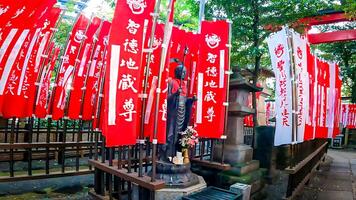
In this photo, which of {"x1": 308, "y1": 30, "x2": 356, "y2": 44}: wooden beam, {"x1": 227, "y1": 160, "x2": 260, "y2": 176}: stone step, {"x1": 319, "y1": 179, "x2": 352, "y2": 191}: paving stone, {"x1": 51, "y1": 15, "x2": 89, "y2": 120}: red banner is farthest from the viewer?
{"x1": 308, "y1": 30, "x2": 356, "y2": 44}: wooden beam

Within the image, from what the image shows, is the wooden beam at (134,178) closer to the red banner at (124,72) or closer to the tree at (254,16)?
the red banner at (124,72)

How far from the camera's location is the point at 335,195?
9414 millimetres

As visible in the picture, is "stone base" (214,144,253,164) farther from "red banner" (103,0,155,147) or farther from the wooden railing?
"red banner" (103,0,155,147)

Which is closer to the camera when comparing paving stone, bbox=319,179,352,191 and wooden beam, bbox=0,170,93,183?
wooden beam, bbox=0,170,93,183

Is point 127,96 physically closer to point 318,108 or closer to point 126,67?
point 126,67

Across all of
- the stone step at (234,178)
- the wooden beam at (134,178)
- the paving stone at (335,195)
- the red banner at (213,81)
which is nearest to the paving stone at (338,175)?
the paving stone at (335,195)

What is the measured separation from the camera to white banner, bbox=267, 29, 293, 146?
6566mm

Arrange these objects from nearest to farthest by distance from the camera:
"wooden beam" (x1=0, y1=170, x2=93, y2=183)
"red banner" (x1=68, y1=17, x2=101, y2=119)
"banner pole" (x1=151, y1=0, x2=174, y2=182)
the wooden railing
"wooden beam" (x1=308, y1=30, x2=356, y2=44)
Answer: "banner pole" (x1=151, y1=0, x2=174, y2=182) → "wooden beam" (x1=0, y1=170, x2=93, y2=183) → the wooden railing → "red banner" (x1=68, y1=17, x2=101, y2=119) → "wooden beam" (x1=308, y1=30, x2=356, y2=44)

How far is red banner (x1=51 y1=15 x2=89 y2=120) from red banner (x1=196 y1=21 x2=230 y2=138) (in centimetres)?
392

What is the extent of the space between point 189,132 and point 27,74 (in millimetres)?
4822

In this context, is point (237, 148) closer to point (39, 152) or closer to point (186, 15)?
point (39, 152)

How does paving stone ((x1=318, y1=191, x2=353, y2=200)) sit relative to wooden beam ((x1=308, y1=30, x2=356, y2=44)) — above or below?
below

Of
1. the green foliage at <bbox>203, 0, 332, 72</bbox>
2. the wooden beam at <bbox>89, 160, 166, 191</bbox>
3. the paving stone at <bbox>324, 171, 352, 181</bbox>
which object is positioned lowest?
the paving stone at <bbox>324, 171, 352, 181</bbox>

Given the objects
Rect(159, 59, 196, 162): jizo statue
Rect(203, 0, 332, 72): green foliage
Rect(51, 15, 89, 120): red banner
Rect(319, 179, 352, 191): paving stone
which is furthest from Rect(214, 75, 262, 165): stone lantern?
Rect(51, 15, 89, 120): red banner
